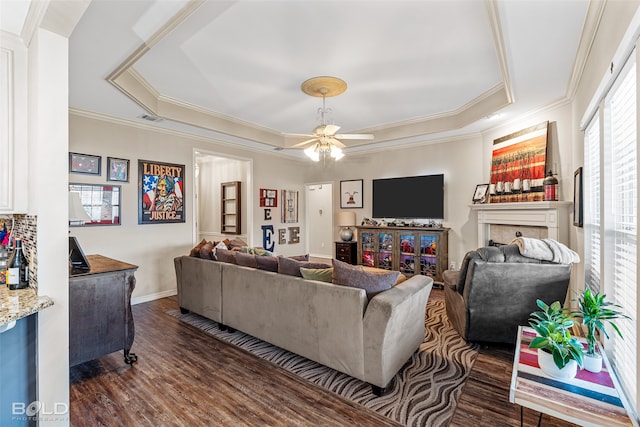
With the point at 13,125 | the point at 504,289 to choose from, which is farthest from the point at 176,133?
the point at 504,289

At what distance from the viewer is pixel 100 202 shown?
12.9 feet

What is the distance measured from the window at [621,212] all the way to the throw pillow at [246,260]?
9.02 ft

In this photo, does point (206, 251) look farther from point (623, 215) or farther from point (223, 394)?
point (623, 215)

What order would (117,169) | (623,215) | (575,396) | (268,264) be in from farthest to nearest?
1. (117,169)
2. (268,264)
3. (623,215)
4. (575,396)

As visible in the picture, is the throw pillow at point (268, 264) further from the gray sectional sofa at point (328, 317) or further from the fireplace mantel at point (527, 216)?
the fireplace mantel at point (527, 216)

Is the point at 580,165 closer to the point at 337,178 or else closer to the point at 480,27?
the point at 480,27

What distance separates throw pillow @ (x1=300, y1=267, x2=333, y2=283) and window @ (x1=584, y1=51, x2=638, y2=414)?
185 centimetres

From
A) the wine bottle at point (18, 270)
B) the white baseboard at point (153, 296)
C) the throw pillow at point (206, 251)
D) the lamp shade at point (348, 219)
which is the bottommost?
the white baseboard at point (153, 296)

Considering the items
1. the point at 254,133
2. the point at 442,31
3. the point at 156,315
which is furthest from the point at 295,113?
the point at 156,315

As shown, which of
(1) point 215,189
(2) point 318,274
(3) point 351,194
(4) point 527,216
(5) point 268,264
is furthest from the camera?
(1) point 215,189

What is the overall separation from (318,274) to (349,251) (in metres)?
3.76

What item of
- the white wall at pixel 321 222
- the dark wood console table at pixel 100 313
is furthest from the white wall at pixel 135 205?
the white wall at pixel 321 222

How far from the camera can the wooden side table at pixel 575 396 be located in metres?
1.28

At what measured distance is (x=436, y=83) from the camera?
143 inches
